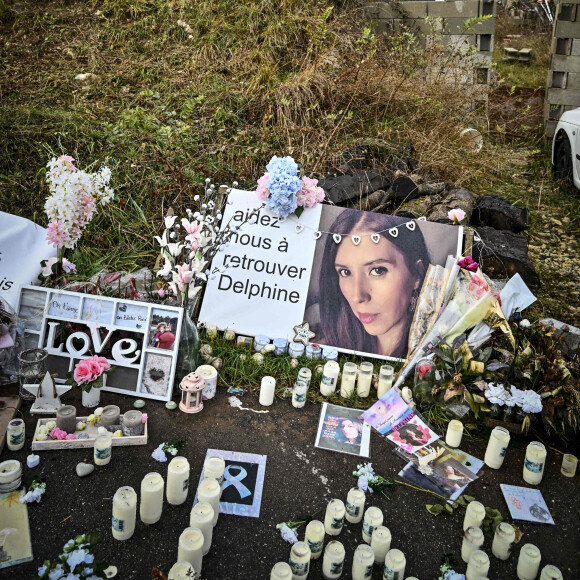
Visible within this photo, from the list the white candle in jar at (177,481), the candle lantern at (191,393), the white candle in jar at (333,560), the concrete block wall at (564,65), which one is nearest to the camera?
the white candle in jar at (333,560)

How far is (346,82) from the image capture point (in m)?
5.76

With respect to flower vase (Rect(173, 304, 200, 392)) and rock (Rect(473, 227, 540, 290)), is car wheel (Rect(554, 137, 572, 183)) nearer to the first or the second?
rock (Rect(473, 227, 540, 290))

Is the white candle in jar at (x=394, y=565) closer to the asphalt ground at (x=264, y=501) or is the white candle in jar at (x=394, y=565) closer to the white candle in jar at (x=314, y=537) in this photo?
the asphalt ground at (x=264, y=501)

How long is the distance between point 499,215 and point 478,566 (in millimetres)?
3177

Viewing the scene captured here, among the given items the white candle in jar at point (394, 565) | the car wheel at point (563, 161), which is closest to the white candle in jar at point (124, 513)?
the white candle in jar at point (394, 565)

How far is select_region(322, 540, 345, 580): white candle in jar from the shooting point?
7.51ft

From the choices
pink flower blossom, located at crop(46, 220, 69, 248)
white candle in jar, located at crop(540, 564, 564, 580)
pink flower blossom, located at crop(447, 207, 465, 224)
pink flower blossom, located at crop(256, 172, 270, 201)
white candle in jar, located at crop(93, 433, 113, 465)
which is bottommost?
white candle in jar, located at crop(540, 564, 564, 580)

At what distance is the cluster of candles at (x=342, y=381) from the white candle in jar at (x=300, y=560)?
3.94 feet

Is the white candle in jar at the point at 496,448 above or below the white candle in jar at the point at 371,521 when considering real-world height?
below

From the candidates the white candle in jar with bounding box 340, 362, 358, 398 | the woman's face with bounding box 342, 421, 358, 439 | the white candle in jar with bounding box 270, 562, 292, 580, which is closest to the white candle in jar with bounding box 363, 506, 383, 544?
the white candle in jar with bounding box 270, 562, 292, 580

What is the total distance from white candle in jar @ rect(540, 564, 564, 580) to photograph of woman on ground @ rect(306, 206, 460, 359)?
1714 millimetres

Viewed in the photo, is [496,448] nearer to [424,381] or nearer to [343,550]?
[424,381]

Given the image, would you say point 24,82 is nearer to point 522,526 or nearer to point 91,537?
point 91,537

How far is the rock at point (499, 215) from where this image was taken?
4.74 meters
